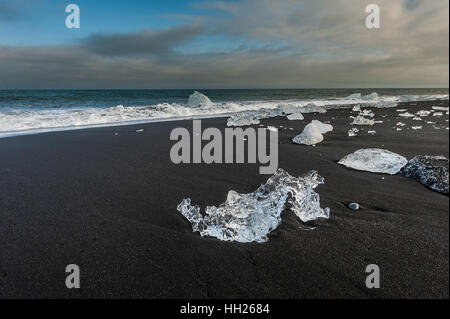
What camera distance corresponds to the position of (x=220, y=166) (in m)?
4.20

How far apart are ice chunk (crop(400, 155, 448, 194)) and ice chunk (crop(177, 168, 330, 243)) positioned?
1.25m

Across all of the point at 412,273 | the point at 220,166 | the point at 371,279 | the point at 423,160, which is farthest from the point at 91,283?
the point at 423,160

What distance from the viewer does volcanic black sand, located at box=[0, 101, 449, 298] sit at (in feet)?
5.49

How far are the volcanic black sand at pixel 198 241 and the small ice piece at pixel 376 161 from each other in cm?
13

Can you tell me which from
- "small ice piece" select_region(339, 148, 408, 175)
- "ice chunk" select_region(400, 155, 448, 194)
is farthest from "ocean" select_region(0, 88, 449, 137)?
"ice chunk" select_region(400, 155, 448, 194)

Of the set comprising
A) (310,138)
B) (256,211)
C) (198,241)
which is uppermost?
(310,138)

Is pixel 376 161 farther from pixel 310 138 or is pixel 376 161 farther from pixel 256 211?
pixel 256 211

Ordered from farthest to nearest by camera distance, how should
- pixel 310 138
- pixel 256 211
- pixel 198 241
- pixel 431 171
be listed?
pixel 310 138 < pixel 431 171 < pixel 256 211 < pixel 198 241

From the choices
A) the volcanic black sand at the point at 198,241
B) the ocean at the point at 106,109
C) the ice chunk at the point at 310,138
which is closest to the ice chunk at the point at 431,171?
the volcanic black sand at the point at 198,241

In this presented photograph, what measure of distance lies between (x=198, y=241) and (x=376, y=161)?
2703 millimetres

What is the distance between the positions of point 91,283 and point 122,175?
7.37 ft

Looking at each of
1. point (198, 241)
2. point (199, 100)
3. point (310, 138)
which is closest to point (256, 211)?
point (198, 241)

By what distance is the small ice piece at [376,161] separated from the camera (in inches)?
137

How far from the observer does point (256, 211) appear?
2338 millimetres
